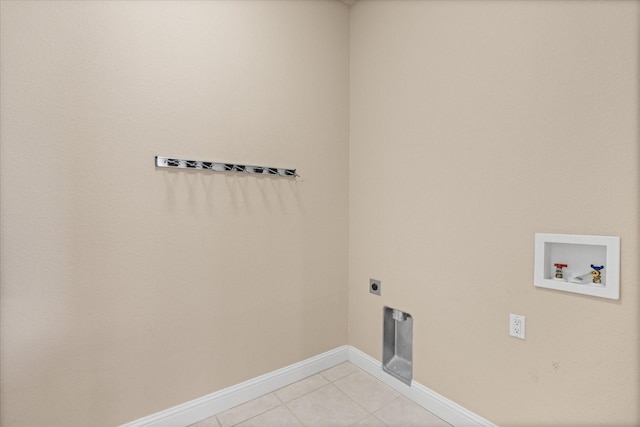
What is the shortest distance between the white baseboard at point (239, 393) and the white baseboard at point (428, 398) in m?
0.22

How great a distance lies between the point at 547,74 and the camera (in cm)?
131

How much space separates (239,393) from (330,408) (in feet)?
1.70

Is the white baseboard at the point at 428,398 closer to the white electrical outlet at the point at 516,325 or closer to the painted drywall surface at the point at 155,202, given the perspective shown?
the painted drywall surface at the point at 155,202

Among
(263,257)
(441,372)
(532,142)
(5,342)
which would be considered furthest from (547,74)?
(5,342)

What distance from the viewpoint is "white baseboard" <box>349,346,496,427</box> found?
159 centimetres

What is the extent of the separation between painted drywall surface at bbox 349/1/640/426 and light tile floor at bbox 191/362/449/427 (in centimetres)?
19

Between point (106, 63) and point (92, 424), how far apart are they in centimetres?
159

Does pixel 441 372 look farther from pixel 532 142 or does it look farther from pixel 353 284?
pixel 532 142

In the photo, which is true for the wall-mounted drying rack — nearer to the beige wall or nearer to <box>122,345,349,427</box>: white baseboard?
the beige wall

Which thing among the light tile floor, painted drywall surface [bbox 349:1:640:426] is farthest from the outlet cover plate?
the light tile floor

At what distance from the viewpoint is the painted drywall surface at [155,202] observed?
1308mm

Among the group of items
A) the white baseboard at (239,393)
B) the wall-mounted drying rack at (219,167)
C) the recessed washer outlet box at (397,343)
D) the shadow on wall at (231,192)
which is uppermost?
the wall-mounted drying rack at (219,167)

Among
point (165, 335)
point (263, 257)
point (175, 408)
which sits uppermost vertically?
point (263, 257)

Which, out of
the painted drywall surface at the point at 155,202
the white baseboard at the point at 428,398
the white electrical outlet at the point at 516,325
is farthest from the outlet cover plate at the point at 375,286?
the white electrical outlet at the point at 516,325
